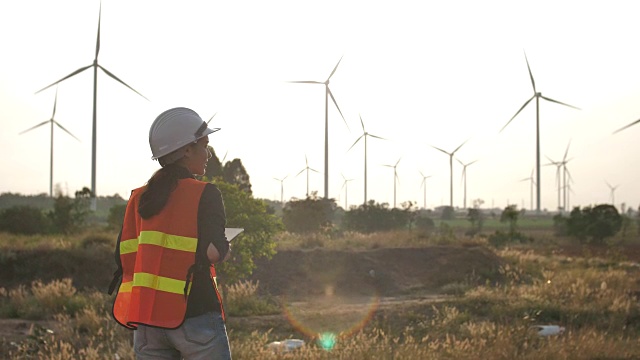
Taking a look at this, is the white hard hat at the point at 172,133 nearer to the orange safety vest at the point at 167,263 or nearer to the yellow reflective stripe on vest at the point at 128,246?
the orange safety vest at the point at 167,263

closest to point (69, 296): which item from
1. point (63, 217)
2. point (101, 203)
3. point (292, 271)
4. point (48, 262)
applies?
point (48, 262)

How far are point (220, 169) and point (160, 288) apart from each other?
36.4 meters

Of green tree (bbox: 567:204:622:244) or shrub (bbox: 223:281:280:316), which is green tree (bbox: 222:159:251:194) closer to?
green tree (bbox: 567:204:622:244)

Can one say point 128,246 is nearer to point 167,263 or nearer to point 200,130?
point 167,263

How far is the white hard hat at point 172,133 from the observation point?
412cm

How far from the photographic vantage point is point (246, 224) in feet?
48.7

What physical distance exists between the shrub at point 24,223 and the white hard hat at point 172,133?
32.3 m

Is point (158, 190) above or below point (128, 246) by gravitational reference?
above

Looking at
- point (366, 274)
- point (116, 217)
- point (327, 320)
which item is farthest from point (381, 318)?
point (116, 217)

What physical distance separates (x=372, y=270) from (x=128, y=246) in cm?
2225

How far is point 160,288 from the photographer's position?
12.8 ft

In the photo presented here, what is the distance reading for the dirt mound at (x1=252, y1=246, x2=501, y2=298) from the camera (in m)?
24.3

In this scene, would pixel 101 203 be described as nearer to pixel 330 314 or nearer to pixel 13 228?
pixel 13 228

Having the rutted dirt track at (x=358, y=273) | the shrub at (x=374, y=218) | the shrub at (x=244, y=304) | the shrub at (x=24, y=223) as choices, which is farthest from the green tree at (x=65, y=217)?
the shrub at (x=374, y=218)
